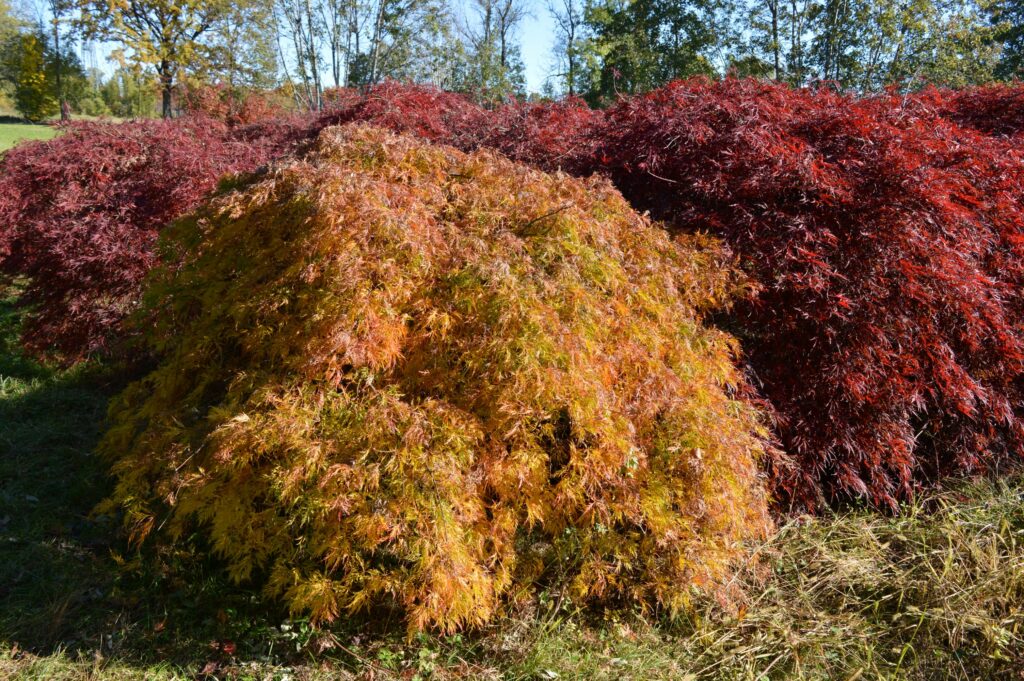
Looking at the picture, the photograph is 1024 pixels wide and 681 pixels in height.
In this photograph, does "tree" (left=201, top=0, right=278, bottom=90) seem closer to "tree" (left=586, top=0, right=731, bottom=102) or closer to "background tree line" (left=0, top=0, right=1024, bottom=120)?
"background tree line" (left=0, top=0, right=1024, bottom=120)

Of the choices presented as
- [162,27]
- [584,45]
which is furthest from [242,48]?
[584,45]

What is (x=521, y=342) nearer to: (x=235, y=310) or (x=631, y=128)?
(x=235, y=310)

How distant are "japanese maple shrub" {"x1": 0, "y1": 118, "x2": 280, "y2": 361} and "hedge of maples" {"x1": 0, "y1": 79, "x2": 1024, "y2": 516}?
0.03 m

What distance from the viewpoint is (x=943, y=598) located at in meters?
2.94

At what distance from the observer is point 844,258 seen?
135 inches

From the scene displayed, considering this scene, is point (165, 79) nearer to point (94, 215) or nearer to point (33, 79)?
point (94, 215)

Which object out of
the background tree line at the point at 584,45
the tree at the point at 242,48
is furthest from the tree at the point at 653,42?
the tree at the point at 242,48

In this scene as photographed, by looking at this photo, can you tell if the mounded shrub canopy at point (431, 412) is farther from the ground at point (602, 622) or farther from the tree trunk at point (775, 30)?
the tree trunk at point (775, 30)

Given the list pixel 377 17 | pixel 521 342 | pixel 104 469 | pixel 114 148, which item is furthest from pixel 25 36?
pixel 521 342

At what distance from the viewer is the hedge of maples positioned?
3312 millimetres

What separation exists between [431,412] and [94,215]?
13.9 feet

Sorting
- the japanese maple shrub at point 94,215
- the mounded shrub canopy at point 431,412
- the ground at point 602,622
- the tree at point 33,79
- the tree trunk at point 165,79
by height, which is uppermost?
the tree at point 33,79

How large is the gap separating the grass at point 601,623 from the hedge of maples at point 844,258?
37cm

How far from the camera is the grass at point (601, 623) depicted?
259 cm
